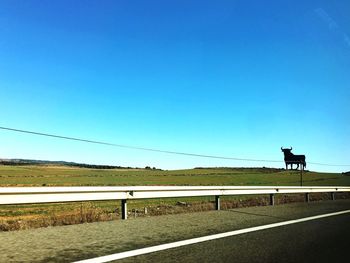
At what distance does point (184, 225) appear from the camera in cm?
1030

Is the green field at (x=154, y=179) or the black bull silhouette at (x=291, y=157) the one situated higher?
the black bull silhouette at (x=291, y=157)

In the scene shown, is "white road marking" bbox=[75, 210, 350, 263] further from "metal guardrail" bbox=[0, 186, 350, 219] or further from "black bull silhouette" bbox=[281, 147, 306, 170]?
"black bull silhouette" bbox=[281, 147, 306, 170]

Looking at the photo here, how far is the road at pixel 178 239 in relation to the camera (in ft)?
21.4

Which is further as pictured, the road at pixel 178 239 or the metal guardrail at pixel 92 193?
the metal guardrail at pixel 92 193

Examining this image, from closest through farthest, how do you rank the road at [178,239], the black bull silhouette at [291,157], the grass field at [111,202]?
the road at [178,239] < the grass field at [111,202] < the black bull silhouette at [291,157]

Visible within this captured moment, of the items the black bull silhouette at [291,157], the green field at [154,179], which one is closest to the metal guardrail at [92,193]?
the green field at [154,179]

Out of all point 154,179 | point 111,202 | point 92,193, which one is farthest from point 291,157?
point 92,193

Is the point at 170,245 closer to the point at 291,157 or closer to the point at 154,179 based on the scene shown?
the point at 154,179

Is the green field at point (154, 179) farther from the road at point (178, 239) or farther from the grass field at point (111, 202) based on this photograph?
the road at point (178, 239)

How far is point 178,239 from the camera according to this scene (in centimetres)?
818

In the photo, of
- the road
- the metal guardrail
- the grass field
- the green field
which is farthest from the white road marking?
the green field

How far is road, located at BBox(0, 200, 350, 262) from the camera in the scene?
6535 millimetres

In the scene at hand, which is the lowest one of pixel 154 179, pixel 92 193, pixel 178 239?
pixel 154 179

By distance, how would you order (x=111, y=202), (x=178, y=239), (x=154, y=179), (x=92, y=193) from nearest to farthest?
(x=178, y=239), (x=92, y=193), (x=111, y=202), (x=154, y=179)
